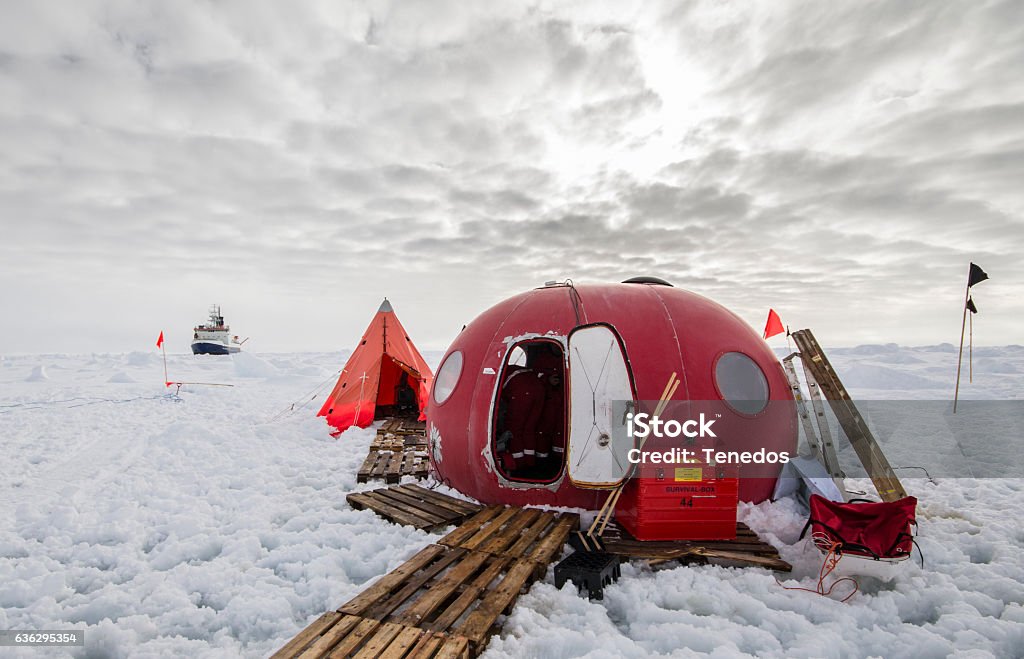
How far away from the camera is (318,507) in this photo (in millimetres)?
6148

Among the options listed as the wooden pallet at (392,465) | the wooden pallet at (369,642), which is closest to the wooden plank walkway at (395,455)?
the wooden pallet at (392,465)

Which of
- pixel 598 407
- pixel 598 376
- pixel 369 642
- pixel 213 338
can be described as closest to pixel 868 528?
pixel 598 407

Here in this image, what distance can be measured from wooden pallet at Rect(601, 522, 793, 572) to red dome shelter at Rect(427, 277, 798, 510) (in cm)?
66

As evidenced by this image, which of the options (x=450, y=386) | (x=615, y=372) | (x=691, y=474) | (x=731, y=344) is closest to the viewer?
(x=691, y=474)

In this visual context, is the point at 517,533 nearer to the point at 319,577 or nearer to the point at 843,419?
the point at 319,577

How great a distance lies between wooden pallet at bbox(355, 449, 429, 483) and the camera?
7272 mm

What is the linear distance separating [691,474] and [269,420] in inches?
445

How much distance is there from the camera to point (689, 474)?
15.9ft

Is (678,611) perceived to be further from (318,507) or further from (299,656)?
(318,507)

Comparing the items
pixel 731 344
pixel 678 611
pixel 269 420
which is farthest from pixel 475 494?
pixel 269 420

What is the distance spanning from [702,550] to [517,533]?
1.80m

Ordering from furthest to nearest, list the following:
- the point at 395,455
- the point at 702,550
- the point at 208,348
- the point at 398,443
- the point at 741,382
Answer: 1. the point at 208,348
2. the point at 398,443
3. the point at 395,455
4. the point at 741,382
5. the point at 702,550

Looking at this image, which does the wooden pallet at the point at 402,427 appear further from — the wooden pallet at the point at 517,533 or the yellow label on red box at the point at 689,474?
the yellow label on red box at the point at 689,474

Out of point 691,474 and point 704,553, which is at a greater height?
point 691,474
